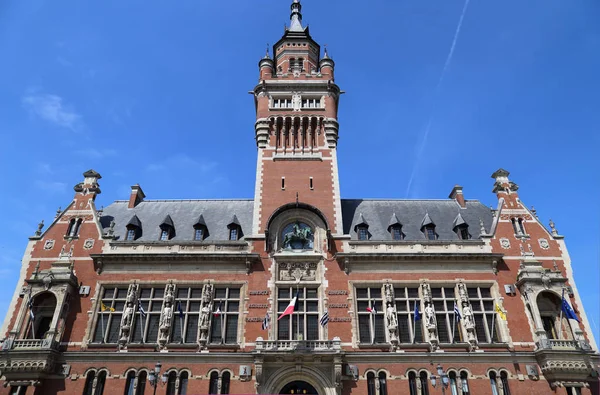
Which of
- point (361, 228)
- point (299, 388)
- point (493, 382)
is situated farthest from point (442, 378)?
point (361, 228)

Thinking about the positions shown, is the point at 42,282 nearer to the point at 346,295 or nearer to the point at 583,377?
the point at 346,295

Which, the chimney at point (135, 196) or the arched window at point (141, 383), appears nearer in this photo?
the arched window at point (141, 383)

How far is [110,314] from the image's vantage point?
99.1 ft

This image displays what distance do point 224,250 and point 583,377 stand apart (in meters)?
24.8

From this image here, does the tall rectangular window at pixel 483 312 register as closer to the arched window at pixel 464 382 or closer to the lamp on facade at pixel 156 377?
the arched window at pixel 464 382

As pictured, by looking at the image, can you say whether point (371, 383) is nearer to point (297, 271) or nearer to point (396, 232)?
point (297, 271)

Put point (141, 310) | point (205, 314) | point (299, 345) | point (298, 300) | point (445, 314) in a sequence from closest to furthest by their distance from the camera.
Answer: point (299, 345) < point (141, 310) < point (205, 314) < point (445, 314) < point (298, 300)

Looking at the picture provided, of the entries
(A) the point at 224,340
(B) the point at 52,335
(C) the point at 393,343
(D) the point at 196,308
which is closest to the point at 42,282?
(B) the point at 52,335

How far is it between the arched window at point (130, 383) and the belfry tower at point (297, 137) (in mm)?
12735

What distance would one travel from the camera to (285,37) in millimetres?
45406

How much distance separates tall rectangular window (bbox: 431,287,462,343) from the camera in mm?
29359

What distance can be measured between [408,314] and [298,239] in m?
9.45

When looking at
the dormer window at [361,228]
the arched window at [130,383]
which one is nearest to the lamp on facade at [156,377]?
the arched window at [130,383]

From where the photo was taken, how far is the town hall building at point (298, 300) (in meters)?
27.5
